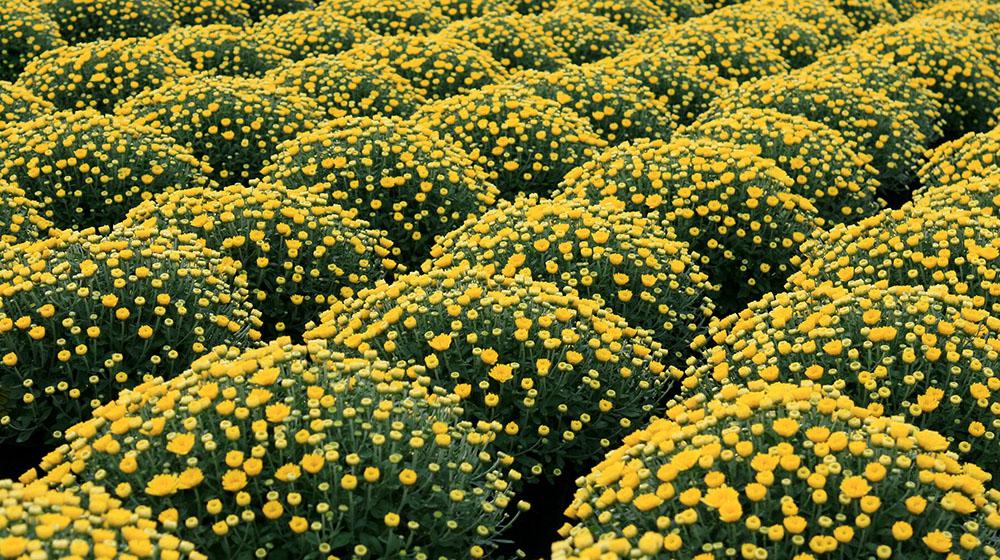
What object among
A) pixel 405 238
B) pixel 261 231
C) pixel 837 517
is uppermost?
pixel 837 517

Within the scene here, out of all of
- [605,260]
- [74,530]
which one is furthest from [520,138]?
[74,530]

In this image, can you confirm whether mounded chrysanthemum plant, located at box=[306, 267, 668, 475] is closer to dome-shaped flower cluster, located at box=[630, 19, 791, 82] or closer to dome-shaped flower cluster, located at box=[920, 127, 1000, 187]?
dome-shaped flower cluster, located at box=[920, 127, 1000, 187]

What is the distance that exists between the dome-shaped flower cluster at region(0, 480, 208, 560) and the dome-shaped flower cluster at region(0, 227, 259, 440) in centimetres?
131

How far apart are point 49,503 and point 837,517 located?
253 cm

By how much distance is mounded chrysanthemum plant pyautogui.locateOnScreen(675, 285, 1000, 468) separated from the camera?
414cm

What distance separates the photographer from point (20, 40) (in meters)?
10.9

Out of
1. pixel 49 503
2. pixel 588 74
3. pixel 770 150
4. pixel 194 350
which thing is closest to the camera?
pixel 49 503

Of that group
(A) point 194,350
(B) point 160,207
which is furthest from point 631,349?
(B) point 160,207

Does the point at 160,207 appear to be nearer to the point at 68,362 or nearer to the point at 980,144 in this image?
the point at 68,362

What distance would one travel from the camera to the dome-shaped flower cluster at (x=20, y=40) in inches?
426

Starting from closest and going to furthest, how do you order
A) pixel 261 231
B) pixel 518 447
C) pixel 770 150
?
1. pixel 518 447
2. pixel 261 231
3. pixel 770 150

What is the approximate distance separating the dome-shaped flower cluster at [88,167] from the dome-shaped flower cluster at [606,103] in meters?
3.15

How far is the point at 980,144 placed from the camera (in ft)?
25.1

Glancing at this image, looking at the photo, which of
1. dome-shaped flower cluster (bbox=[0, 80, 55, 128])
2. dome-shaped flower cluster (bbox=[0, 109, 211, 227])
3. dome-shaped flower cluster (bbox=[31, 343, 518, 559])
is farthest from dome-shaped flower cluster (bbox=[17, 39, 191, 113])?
dome-shaped flower cluster (bbox=[31, 343, 518, 559])
